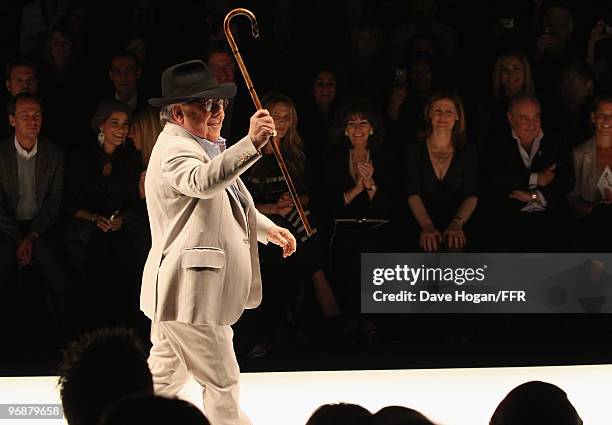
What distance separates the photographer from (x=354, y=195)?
23.3ft

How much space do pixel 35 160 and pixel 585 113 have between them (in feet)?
9.36

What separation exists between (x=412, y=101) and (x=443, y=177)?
1.42 ft

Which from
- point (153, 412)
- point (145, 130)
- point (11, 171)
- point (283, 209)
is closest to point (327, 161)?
point (283, 209)

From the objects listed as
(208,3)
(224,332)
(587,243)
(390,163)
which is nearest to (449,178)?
(390,163)

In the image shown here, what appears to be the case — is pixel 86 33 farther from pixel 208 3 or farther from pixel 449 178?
pixel 449 178

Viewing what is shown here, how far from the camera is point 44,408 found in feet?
19.0

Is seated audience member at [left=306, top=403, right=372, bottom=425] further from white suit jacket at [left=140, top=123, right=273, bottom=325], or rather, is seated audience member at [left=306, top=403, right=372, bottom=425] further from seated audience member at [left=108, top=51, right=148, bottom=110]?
seated audience member at [left=108, top=51, right=148, bottom=110]

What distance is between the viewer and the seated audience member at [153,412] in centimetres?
274

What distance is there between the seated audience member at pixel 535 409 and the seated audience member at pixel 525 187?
3.97 meters

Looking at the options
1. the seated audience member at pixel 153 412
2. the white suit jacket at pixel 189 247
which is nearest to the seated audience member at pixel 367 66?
the white suit jacket at pixel 189 247

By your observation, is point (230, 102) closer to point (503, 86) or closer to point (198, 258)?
point (503, 86)

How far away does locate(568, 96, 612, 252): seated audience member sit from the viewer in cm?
721

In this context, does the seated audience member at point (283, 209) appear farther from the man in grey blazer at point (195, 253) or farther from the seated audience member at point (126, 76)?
the man in grey blazer at point (195, 253)

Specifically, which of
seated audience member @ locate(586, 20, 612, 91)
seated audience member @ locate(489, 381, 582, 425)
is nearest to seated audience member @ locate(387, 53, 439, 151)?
seated audience member @ locate(586, 20, 612, 91)
